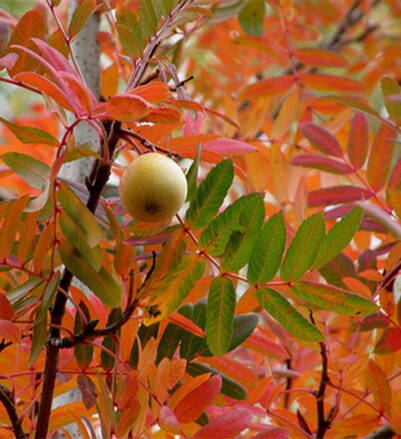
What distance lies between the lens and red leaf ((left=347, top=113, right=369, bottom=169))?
0.82 meters

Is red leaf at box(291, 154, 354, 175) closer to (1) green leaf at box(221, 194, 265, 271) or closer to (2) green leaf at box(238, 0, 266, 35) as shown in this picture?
(1) green leaf at box(221, 194, 265, 271)

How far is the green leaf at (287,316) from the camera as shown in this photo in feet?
1.81

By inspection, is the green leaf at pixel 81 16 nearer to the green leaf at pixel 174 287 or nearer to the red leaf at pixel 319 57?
the green leaf at pixel 174 287

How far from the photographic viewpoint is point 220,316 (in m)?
0.55

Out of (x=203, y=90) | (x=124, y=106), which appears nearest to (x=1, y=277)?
(x=124, y=106)

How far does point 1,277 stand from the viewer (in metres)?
0.75

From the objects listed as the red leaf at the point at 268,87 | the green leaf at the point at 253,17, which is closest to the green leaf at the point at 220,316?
the red leaf at the point at 268,87

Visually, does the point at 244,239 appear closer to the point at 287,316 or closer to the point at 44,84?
the point at 287,316

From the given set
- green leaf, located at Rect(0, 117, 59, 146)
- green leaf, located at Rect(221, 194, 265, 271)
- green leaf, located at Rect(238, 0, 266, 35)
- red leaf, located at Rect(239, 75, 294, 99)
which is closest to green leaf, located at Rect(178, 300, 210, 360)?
green leaf, located at Rect(221, 194, 265, 271)

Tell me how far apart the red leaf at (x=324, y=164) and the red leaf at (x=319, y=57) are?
35 centimetres

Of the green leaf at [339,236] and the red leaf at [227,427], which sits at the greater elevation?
the green leaf at [339,236]

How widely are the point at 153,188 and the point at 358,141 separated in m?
0.41

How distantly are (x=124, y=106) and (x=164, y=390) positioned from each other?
0.23m

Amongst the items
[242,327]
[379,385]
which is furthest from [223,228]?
[379,385]
